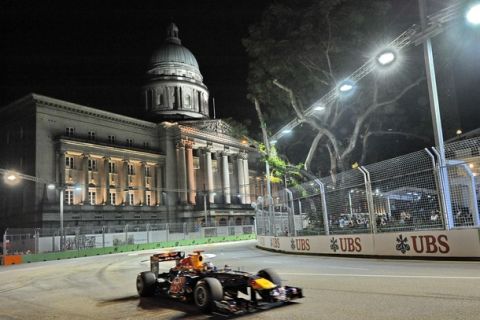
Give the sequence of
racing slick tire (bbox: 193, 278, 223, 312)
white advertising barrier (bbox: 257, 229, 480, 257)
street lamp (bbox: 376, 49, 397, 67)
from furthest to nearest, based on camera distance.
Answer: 1. street lamp (bbox: 376, 49, 397, 67)
2. white advertising barrier (bbox: 257, 229, 480, 257)
3. racing slick tire (bbox: 193, 278, 223, 312)

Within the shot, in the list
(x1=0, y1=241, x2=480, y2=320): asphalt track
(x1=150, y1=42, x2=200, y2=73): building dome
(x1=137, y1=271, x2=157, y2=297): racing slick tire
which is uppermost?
(x1=150, y1=42, x2=200, y2=73): building dome

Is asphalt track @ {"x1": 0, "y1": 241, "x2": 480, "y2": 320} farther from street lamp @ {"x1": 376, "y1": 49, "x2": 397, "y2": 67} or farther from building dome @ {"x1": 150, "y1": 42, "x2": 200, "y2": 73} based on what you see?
building dome @ {"x1": 150, "y1": 42, "x2": 200, "y2": 73}

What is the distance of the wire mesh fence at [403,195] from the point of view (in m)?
14.5

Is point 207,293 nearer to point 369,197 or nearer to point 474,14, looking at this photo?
point 474,14

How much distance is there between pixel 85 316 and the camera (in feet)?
28.7

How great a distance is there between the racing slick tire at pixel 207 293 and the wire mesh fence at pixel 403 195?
9.09 m

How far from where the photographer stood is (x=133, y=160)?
76.4m

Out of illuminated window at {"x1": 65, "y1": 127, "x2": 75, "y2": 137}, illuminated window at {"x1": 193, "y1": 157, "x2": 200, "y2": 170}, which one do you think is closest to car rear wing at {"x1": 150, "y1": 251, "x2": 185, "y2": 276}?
illuminated window at {"x1": 65, "y1": 127, "x2": 75, "y2": 137}

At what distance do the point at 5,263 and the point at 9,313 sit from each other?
2573 cm

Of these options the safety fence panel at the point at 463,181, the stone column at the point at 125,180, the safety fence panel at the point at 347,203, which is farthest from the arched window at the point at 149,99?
the safety fence panel at the point at 463,181

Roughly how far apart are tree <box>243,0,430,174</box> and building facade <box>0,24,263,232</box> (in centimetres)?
2925

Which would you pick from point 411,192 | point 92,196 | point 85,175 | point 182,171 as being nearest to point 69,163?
point 85,175

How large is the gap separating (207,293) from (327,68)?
23206 millimetres

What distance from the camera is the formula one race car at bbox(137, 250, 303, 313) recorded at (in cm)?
787
